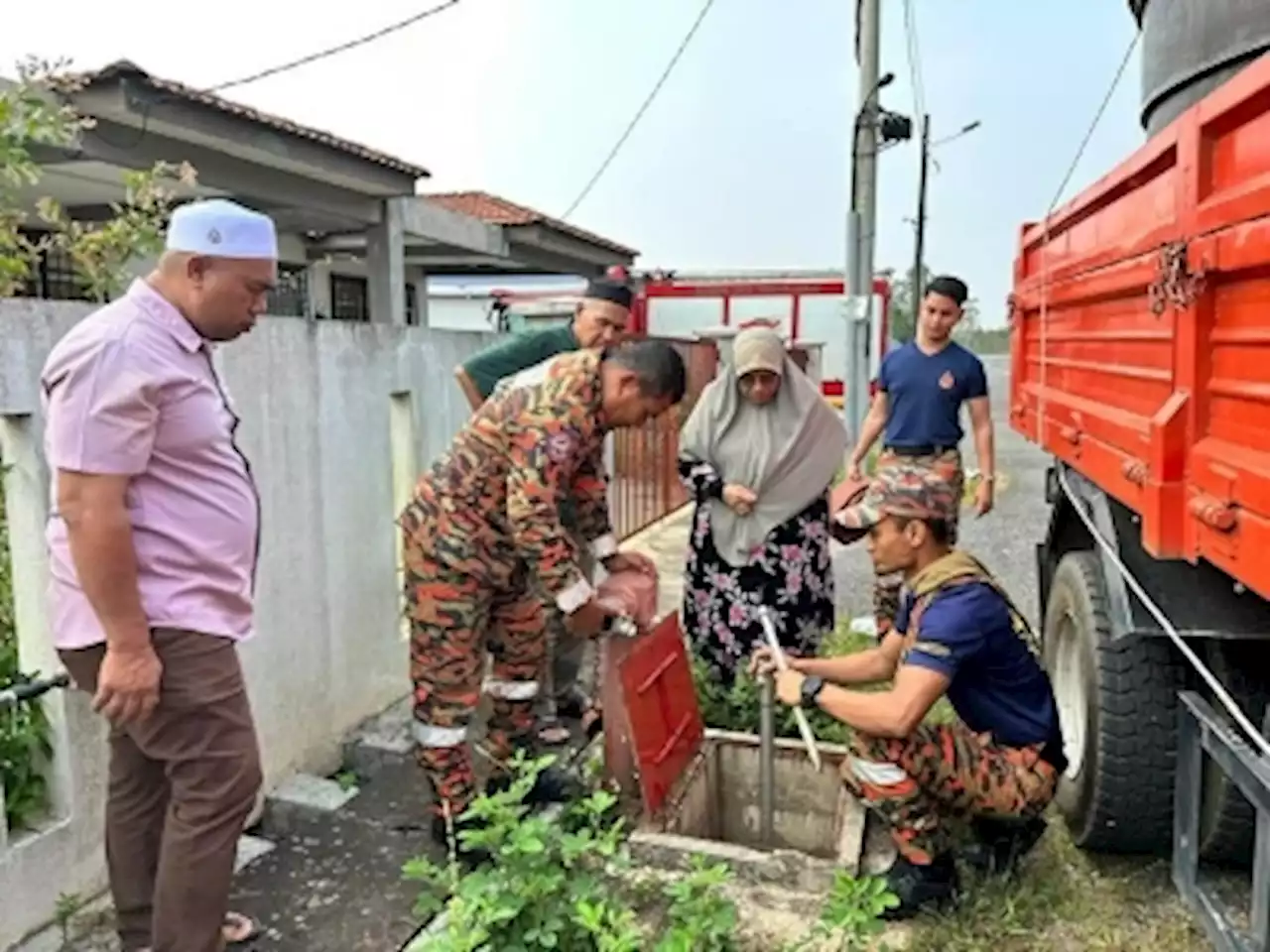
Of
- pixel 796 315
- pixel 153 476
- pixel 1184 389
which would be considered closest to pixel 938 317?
pixel 1184 389

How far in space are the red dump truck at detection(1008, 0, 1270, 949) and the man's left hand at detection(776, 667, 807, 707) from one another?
74cm

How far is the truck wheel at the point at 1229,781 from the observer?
7.15 ft

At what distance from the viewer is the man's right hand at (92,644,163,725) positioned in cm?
194

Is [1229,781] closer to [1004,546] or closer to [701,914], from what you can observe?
[701,914]

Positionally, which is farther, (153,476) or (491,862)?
(491,862)

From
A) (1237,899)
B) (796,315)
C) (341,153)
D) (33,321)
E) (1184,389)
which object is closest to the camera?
(1184,389)

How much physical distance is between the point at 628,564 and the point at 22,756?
1.66 m

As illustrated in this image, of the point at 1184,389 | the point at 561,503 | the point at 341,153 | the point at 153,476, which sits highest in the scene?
the point at 341,153

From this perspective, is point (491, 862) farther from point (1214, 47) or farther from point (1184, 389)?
point (1214, 47)

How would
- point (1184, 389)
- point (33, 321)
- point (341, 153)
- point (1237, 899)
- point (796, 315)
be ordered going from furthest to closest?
point (796, 315) < point (341, 153) < point (33, 321) < point (1237, 899) < point (1184, 389)

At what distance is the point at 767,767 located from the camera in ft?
10.2

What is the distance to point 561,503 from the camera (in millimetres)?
3322

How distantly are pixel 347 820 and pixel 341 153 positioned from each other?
6.69 meters

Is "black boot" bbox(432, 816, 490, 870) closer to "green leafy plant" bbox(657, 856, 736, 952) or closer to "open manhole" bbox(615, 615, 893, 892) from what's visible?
"open manhole" bbox(615, 615, 893, 892)
